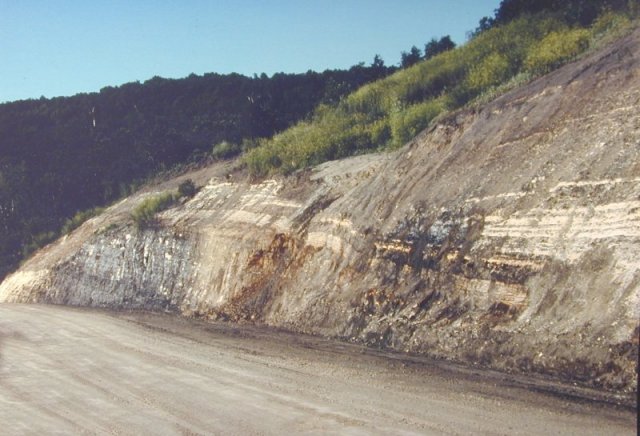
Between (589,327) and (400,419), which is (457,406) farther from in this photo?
(589,327)

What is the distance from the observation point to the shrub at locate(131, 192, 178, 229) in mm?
34775

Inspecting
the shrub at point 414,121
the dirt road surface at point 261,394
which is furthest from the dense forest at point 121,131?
the dirt road surface at point 261,394

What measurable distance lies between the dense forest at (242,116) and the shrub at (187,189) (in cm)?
317

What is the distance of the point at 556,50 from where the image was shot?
1010 inches

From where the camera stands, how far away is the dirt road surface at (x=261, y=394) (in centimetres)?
1082

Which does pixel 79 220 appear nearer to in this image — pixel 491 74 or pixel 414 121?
pixel 414 121

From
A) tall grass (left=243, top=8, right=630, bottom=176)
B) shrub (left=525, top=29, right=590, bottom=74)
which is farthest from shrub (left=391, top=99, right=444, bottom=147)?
shrub (left=525, top=29, right=590, bottom=74)

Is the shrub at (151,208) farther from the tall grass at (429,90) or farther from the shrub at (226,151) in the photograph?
the shrub at (226,151)

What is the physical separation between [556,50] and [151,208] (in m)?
18.1

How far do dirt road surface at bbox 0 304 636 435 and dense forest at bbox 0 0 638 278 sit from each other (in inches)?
507

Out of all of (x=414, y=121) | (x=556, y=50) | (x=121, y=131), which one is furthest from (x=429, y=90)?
(x=121, y=131)

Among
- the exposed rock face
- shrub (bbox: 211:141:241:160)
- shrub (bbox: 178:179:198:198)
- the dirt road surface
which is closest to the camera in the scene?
the dirt road surface

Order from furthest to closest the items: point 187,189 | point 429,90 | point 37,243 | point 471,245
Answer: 1. point 37,243
2. point 187,189
3. point 429,90
4. point 471,245

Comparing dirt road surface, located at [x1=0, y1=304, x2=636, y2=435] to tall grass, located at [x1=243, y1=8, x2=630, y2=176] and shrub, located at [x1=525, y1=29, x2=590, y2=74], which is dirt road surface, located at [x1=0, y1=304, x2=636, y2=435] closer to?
shrub, located at [x1=525, y1=29, x2=590, y2=74]
